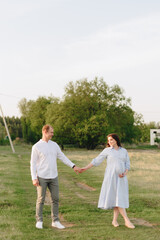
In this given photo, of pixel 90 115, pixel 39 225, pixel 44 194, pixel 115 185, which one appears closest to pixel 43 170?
pixel 44 194

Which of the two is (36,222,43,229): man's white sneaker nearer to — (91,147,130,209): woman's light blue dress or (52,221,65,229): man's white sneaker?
(52,221,65,229): man's white sneaker

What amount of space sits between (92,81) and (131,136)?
12.1 m

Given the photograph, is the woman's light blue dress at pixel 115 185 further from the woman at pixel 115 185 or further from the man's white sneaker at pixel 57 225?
the man's white sneaker at pixel 57 225

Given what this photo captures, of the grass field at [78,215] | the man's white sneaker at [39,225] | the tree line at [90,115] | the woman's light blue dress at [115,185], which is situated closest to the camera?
the grass field at [78,215]

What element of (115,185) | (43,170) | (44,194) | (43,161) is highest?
(43,161)

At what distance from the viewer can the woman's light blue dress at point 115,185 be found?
7.36m

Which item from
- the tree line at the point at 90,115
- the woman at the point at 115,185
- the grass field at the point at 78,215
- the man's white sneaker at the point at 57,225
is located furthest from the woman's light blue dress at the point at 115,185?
the tree line at the point at 90,115

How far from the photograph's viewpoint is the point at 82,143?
2314 inches

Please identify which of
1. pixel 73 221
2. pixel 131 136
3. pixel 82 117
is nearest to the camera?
pixel 73 221

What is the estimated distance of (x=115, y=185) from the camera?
7.42 metres

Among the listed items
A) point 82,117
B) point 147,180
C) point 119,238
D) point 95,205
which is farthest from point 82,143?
point 119,238

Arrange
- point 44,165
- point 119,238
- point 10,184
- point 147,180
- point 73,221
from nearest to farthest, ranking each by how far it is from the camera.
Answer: point 119,238
point 44,165
point 73,221
point 10,184
point 147,180

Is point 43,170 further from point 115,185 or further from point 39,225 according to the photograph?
point 115,185

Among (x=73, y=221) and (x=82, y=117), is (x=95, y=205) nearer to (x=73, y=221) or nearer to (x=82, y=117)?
(x=73, y=221)
